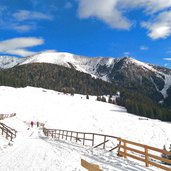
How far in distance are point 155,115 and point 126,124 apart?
227 feet

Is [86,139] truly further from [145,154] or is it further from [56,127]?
[56,127]

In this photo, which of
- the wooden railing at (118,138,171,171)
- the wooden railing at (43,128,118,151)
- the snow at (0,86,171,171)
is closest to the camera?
the wooden railing at (118,138,171,171)

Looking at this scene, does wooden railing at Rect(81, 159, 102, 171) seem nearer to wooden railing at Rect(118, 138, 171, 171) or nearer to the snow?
the snow

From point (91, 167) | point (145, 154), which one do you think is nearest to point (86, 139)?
point (145, 154)

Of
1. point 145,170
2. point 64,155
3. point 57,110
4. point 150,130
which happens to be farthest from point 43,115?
point 145,170

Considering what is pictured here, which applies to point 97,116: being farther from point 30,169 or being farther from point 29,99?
point 30,169

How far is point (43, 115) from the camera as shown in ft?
329

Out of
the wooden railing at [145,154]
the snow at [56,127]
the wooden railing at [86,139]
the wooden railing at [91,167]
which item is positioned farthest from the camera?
the wooden railing at [86,139]

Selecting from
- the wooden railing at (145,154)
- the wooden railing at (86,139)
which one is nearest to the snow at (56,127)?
the wooden railing at (145,154)

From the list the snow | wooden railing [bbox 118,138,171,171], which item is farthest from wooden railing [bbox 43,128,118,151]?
wooden railing [bbox 118,138,171,171]

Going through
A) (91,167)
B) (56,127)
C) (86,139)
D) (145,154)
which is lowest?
(56,127)

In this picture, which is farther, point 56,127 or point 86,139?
point 56,127

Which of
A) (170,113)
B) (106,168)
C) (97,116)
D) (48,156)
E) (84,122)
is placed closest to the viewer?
(106,168)

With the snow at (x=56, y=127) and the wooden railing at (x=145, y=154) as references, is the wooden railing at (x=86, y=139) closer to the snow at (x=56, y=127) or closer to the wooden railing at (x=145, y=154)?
the snow at (x=56, y=127)
